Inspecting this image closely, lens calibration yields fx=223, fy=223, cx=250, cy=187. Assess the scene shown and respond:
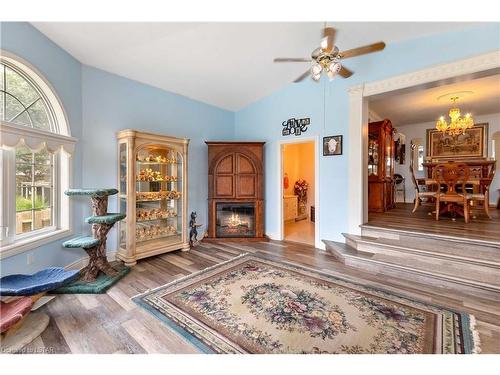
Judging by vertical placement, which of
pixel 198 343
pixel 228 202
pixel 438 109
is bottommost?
pixel 198 343

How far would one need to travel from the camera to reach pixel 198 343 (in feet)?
5.69

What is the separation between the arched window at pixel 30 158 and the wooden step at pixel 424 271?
405 cm

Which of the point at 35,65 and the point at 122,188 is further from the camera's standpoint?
the point at 122,188

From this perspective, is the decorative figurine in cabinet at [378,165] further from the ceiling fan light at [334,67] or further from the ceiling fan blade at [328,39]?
the ceiling fan blade at [328,39]

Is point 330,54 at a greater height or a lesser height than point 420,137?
lesser

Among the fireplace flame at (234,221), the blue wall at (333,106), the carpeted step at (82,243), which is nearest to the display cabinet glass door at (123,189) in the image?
the carpeted step at (82,243)

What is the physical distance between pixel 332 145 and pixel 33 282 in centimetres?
426

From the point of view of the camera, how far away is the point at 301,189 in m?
7.05

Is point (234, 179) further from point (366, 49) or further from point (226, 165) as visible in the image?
point (366, 49)

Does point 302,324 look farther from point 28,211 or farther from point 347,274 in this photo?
point 28,211

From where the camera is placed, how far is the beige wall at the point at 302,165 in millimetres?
7051

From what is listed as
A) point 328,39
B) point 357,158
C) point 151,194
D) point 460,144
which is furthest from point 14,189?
point 460,144
